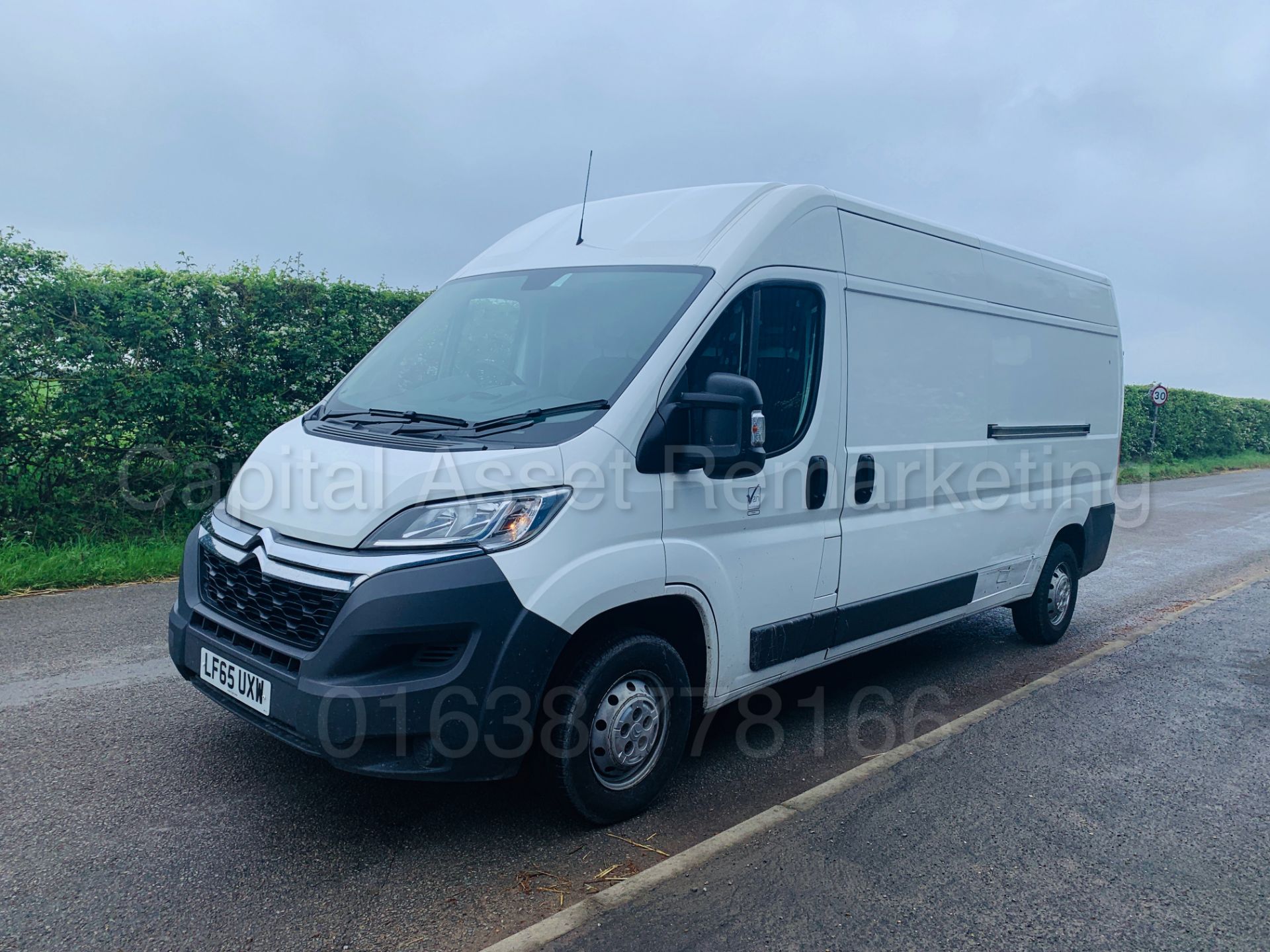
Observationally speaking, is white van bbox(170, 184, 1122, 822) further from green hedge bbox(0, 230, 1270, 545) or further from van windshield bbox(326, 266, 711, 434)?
green hedge bbox(0, 230, 1270, 545)

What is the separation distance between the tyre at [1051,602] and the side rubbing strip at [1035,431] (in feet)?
2.61

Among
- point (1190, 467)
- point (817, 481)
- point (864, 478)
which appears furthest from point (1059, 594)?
point (1190, 467)

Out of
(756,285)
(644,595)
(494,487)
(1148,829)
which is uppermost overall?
(756,285)

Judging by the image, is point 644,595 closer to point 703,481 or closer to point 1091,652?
point 703,481

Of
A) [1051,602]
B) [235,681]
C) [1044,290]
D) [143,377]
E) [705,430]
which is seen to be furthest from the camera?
[143,377]

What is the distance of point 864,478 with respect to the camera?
4.49m

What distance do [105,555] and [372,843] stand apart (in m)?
5.06

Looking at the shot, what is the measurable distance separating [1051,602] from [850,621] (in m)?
2.72

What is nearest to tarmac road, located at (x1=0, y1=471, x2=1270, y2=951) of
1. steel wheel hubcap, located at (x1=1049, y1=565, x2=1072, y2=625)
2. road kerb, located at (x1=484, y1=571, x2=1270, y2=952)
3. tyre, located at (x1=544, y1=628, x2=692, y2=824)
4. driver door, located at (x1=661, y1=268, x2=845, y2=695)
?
road kerb, located at (x1=484, y1=571, x2=1270, y2=952)

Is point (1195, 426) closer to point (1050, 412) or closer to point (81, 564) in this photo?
point (1050, 412)

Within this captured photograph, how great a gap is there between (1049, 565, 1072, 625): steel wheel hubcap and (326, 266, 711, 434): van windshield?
4111 mm

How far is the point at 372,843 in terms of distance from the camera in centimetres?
337

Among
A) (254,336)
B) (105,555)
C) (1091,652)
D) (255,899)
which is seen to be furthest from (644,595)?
(254,336)

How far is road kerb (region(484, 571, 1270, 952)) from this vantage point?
2.86 meters
